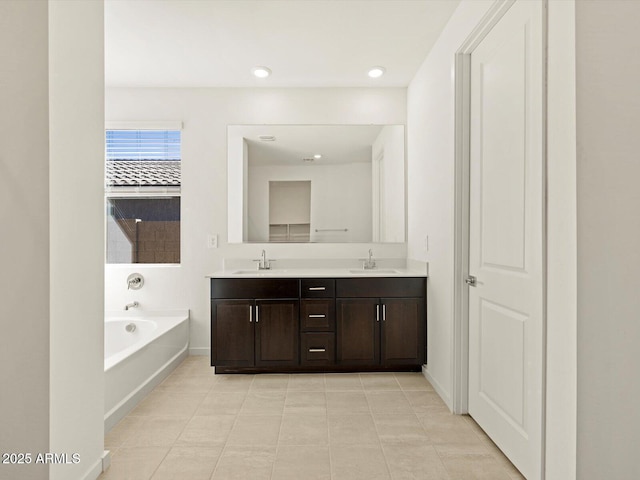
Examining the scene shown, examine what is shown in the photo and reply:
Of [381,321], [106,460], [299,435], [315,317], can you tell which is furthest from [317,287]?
[106,460]

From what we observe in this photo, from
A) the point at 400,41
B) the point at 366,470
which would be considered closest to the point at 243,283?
the point at 366,470

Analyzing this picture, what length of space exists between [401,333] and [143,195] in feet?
8.72

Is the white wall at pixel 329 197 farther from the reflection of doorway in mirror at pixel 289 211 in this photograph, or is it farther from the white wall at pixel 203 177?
the white wall at pixel 203 177

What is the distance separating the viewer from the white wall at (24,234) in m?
1.32

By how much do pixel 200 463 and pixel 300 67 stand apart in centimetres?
291

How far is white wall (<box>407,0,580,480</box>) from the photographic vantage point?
52.8 inches

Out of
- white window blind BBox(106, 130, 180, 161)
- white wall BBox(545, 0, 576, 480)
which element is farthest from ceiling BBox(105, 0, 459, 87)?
white wall BBox(545, 0, 576, 480)

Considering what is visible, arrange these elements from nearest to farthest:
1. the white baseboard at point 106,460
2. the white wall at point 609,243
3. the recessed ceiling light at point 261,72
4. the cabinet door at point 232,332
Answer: the white wall at point 609,243 → the white baseboard at point 106,460 → the cabinet door at point 232,332 → the recessed ceiling light at point 261,72

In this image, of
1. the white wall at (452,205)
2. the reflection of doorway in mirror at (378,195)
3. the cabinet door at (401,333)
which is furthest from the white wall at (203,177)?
the cabinet door at (401,333)

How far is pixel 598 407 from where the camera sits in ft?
4.22

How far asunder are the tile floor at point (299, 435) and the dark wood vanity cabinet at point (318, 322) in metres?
0.20

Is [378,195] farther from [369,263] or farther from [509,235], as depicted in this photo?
[509,235]

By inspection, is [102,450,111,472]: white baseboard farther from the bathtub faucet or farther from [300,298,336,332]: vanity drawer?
the bathtub faucet

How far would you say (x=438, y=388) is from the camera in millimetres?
2811
